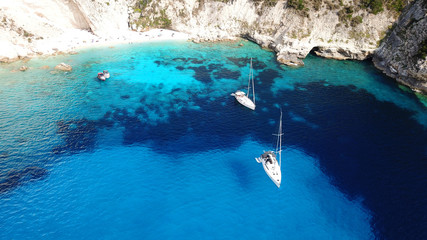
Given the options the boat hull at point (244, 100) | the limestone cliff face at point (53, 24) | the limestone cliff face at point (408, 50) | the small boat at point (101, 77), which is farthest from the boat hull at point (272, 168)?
the limestone cliff face at point (53, 24)

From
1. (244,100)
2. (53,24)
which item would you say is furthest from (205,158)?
(53,24)

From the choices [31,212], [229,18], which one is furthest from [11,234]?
[229,18]

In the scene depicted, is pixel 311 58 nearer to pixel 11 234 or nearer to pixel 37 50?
pixel 11 234

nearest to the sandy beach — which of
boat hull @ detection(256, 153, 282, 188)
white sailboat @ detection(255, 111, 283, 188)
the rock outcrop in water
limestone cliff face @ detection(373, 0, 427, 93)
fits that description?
the rock outcrop in water

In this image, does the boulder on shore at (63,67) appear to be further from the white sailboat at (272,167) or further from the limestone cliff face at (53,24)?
the white sailboat at (272,167)

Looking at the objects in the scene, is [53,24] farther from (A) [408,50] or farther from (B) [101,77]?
(A) [408,50]

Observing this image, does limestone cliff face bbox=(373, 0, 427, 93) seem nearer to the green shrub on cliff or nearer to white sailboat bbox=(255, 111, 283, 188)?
the green shrub on cliff
